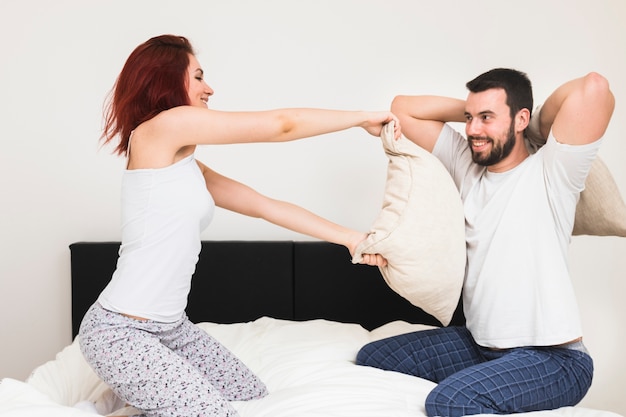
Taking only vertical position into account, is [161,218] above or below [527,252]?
above

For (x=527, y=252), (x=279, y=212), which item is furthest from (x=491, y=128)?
(x=279, y=212)

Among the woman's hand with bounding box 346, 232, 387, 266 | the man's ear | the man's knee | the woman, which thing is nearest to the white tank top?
the woman

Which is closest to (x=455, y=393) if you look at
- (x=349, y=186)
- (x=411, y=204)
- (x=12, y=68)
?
(x=411, y=204)

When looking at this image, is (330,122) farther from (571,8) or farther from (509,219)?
(571,8)

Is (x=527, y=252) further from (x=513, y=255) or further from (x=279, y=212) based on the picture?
(x=279, y=212)

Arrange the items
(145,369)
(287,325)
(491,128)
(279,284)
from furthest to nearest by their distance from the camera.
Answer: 1. (279,284)
2. (287,325)
3. (491,128)
4. (145,369)

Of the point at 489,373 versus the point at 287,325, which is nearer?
the point at 489,373

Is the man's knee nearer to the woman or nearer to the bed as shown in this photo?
the bed

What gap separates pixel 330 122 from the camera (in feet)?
6.12

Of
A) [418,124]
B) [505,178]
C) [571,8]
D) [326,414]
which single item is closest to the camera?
[326,414]

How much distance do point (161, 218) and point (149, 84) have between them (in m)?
0.37

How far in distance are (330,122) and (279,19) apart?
1.16 m

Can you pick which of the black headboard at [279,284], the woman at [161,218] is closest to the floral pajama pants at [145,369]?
the woman at [161,218]

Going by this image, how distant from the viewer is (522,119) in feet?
6.74
